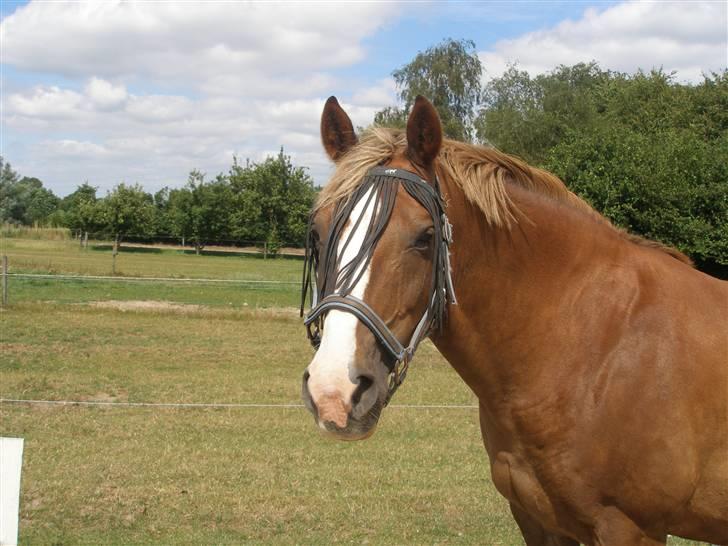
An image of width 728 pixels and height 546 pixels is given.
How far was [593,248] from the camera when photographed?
2.87 m

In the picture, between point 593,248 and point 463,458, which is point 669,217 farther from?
point 593,248

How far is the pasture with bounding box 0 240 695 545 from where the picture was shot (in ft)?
18.3

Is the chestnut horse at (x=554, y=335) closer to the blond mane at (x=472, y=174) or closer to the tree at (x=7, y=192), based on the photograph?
the blond mane at (x=472, y=174)

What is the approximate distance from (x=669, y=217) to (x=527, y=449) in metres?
16.2

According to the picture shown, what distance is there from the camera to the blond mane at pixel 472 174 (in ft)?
7.84

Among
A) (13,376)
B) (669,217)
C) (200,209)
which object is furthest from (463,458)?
(200,209)

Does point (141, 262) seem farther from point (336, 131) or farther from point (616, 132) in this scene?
point (336, 131)

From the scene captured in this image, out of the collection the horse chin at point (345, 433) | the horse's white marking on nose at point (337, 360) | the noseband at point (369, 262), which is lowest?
the horse chin at point (345, 433)

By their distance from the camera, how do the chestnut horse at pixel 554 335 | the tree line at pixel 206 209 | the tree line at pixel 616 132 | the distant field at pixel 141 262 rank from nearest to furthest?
the chestnut horse at pixel 554 335
the tree line at pixel 616 132
the distant field at pixel 141 262
the tree line at pixel 206 209

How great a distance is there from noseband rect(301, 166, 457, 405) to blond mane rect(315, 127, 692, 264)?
71 millimetres

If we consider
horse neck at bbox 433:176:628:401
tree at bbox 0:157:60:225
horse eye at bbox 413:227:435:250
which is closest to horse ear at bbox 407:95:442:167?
horse neck at bbox 433:176:628:401

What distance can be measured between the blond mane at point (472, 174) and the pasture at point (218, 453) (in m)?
3.44

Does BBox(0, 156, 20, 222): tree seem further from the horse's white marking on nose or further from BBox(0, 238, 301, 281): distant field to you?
the horse's white marking on nose

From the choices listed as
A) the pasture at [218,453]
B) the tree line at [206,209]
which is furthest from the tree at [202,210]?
the pasture at [218,453]
